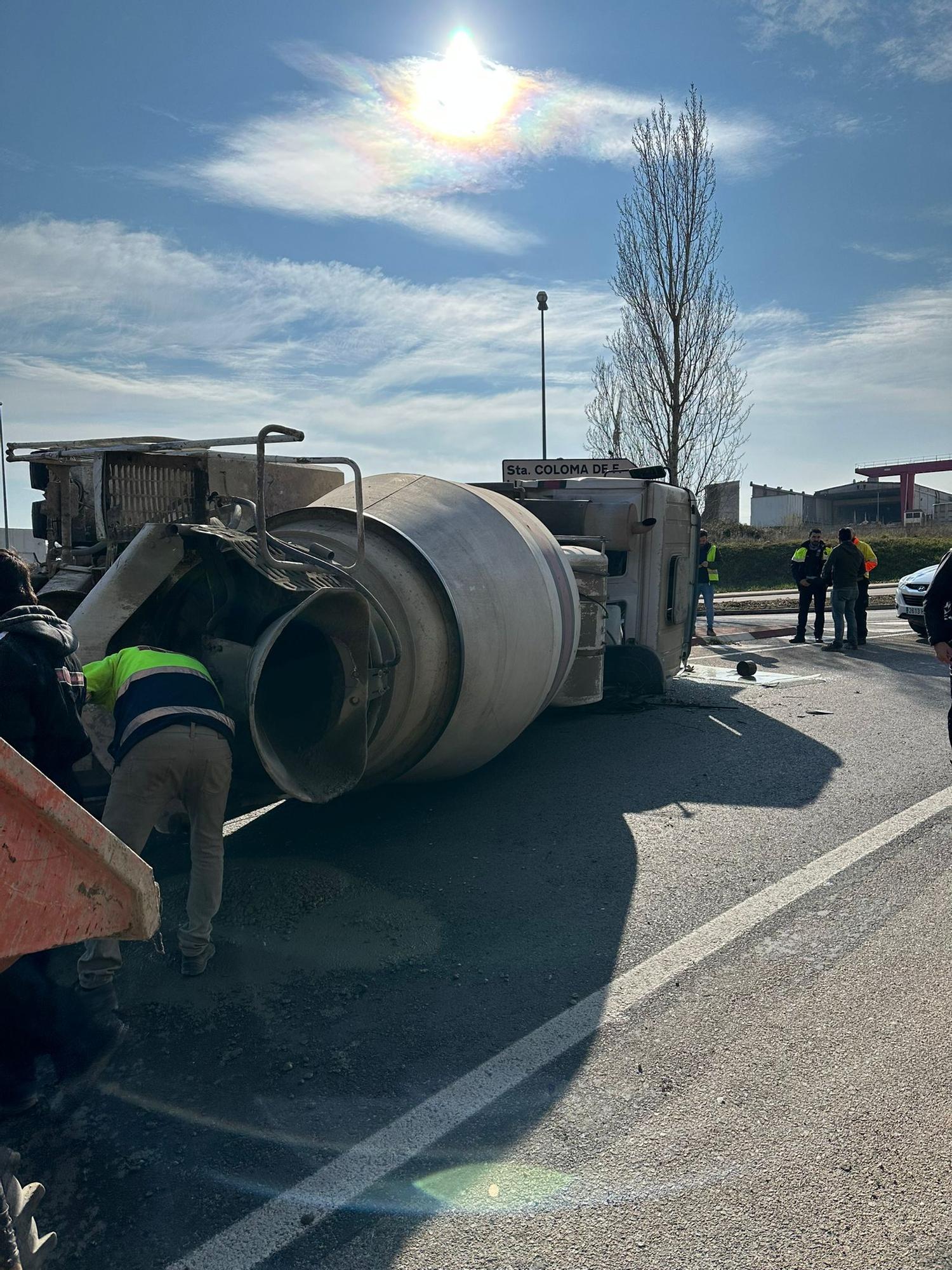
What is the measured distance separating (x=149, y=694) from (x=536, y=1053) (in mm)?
1961

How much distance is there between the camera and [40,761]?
3463mm

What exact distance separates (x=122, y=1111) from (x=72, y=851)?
1.54 meters

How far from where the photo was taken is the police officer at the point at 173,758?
151 inches

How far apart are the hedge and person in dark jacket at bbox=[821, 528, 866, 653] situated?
20016 millimetres

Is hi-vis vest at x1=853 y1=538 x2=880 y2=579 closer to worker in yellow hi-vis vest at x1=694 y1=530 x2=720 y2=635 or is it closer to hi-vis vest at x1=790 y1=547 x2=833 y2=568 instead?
hi-vis vest at x1=790 y1=547 x2=833 y2=568

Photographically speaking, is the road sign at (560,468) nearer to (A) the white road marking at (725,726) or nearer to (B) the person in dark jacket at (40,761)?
(A) the white road marking at (725,726)

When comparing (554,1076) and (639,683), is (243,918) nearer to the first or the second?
(554,1076)

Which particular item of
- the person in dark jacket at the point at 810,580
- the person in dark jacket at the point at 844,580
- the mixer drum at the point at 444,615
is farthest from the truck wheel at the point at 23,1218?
the person in dark jacket at the point at 810,580

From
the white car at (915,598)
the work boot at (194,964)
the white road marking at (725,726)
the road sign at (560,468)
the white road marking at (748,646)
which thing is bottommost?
the work boot at (194,964)

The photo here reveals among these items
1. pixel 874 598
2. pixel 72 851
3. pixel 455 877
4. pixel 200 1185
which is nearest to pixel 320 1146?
pixel 200 1185

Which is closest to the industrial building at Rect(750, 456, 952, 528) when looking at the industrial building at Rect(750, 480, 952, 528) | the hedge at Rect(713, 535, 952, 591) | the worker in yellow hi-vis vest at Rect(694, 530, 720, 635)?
the industrial building at Rect(750, 480, 952, 528)

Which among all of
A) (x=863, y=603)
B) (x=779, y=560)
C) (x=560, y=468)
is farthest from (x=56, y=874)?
(x=779, y=560)

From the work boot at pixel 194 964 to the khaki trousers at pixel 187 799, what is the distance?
0.02 meters

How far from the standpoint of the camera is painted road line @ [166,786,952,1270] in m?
2.51
